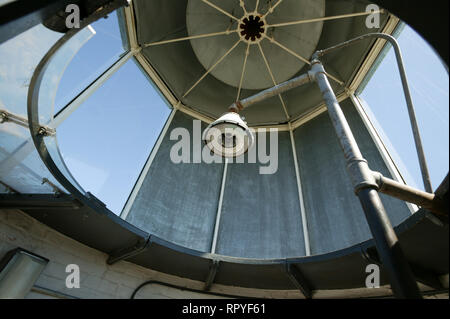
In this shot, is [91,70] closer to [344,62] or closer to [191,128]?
[191,128]

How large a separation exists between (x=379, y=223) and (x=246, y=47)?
8045mm

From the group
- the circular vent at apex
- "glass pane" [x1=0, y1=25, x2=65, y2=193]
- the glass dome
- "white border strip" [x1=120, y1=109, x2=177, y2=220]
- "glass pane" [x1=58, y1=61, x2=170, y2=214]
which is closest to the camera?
"glass pane" [x1=0, y1=25, x2=65, y2=193]

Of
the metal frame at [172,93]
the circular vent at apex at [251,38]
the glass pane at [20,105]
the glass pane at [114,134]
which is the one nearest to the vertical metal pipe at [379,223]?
the glass pane at [20,105]

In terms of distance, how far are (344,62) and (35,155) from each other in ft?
25.9

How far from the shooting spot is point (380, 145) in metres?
6.88

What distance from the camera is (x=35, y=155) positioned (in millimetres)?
4031

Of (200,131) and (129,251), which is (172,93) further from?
(129,251)

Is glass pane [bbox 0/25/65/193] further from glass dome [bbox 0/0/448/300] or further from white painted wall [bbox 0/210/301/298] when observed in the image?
white painted wall [bbox 0/210/301/298]

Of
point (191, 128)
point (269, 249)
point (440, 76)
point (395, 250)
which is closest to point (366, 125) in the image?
point (269, 249)

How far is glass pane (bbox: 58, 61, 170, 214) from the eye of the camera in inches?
228

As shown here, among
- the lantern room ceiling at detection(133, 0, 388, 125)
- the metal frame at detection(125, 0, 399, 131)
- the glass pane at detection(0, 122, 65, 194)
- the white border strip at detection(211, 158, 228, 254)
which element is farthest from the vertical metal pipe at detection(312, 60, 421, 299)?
the lantern room ceiling at detection(133, 0, 388, 125)

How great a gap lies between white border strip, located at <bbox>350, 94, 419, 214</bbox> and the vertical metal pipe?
4168 mm

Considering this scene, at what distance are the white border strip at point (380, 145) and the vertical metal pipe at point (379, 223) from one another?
417 centimetres
